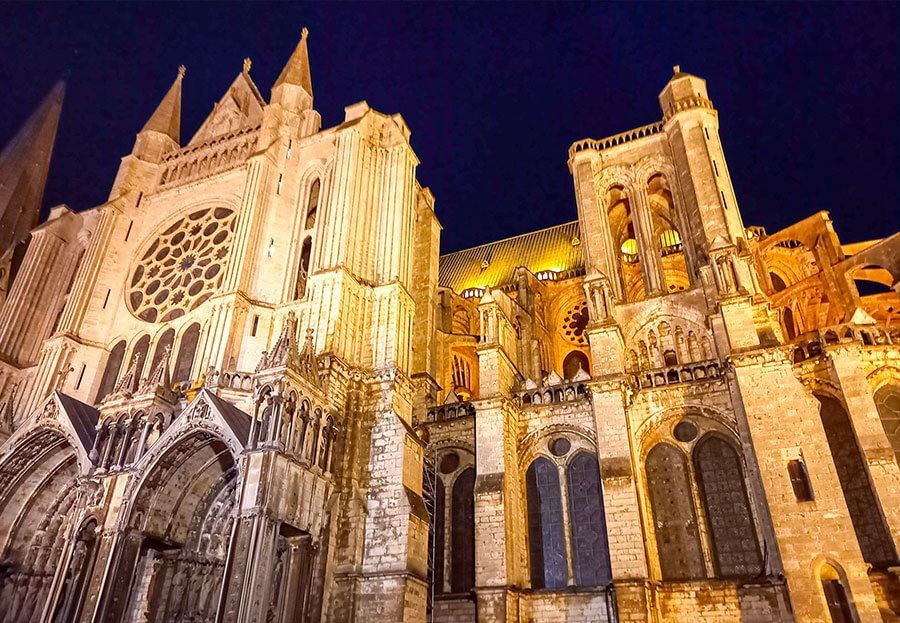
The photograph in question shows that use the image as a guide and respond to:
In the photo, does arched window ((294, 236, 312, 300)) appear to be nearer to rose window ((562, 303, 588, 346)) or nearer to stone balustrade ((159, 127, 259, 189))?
stone balustrade ((159, 127, 259, 189))

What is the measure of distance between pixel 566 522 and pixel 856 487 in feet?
23.1

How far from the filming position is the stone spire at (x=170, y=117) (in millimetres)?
27109

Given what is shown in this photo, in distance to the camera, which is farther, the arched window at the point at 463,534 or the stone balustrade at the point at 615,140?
the stone balustrade at the point at 615,140

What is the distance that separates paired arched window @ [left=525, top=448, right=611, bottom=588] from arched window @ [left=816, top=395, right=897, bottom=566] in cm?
578

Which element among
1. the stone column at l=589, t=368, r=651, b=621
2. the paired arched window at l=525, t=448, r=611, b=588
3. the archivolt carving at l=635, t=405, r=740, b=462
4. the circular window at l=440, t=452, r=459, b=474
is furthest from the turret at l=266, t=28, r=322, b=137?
the archivolt carving at l=635, t=405, r=740, b=462

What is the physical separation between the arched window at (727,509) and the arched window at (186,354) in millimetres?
14258

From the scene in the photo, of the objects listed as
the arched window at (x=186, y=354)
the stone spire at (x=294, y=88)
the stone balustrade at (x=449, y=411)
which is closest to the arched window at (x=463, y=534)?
the stone balustrade at (x=449, y=411)

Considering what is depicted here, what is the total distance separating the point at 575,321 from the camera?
28.9 metres

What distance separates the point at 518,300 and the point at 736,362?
10.7 metres

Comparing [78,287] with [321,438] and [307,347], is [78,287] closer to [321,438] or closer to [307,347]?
[307,347]

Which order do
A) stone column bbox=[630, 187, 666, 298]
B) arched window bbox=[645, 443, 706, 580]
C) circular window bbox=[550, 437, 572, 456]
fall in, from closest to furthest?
arched window bbox=[645, 443, 706, 580], circular window bbox=[550, 437, 572, 456], stone column bbox=[630, 187, 666, 298]

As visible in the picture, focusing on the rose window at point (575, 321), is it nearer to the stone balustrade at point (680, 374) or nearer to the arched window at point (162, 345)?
the stone balustrade at point (680, 374)

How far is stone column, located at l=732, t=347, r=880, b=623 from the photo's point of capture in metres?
13.3

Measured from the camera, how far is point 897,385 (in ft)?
54.1
